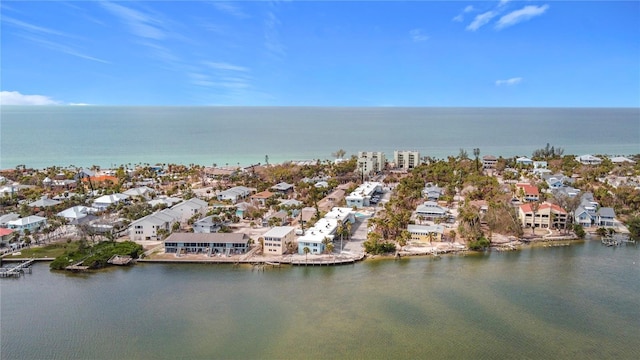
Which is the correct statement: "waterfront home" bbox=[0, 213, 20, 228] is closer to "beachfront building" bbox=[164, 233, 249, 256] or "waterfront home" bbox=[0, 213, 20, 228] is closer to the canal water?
the canal water

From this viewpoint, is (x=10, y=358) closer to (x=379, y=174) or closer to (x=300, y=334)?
(x=300, y=334)

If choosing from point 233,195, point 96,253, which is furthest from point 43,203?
point 233,195

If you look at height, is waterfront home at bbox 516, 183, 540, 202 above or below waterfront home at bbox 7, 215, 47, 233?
above

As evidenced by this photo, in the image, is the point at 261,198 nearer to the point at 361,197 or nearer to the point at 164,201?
the point at 164,201

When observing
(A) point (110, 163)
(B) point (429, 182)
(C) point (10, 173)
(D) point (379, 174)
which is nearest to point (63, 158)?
(A) point (110, 163)

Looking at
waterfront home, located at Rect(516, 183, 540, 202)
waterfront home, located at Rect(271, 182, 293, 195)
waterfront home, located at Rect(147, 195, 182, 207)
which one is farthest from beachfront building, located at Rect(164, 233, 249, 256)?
waterfront home, located at Rect(516, 183, 540, 202)

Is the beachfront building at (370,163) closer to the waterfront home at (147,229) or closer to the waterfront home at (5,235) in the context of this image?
the waterfront home at (147,229)
